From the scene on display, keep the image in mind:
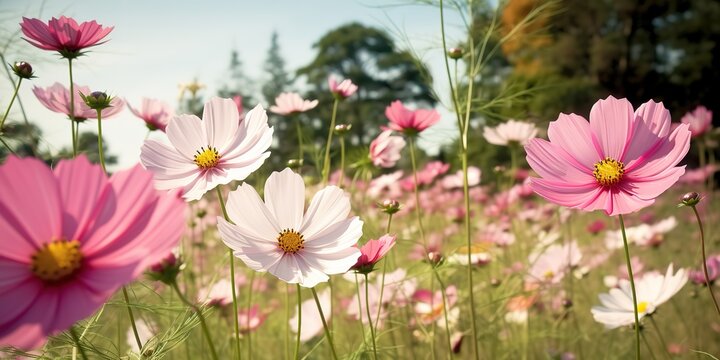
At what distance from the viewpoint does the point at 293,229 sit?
43 centimetres

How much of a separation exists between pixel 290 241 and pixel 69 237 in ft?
0.63

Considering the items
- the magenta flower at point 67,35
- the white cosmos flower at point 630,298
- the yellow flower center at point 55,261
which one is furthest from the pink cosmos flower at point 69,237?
the white cosmos flower at point 630,298

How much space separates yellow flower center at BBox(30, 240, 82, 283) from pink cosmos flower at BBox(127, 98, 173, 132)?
430 millimetres

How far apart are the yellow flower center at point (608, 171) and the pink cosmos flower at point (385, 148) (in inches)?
11.2

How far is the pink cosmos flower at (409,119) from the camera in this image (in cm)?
70

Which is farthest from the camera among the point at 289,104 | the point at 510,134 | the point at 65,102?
the point at 510,134

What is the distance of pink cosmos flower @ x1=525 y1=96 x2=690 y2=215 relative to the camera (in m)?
0.42

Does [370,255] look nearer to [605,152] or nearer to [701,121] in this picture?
[605,152]

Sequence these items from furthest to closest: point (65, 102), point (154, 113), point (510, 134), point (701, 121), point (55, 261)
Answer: point (701, 121)
point (510, 134)
point (154, 113)
point (65, 102)
point (55, 261)

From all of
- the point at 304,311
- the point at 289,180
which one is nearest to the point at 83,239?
the point at 289,180

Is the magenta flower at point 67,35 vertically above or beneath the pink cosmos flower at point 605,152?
above

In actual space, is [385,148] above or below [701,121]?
A: below

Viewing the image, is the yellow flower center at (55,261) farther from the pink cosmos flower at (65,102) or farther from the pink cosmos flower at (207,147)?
the pink cosmos flower at (65,102)

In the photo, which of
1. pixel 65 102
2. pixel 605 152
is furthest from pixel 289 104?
pixel 605 152
